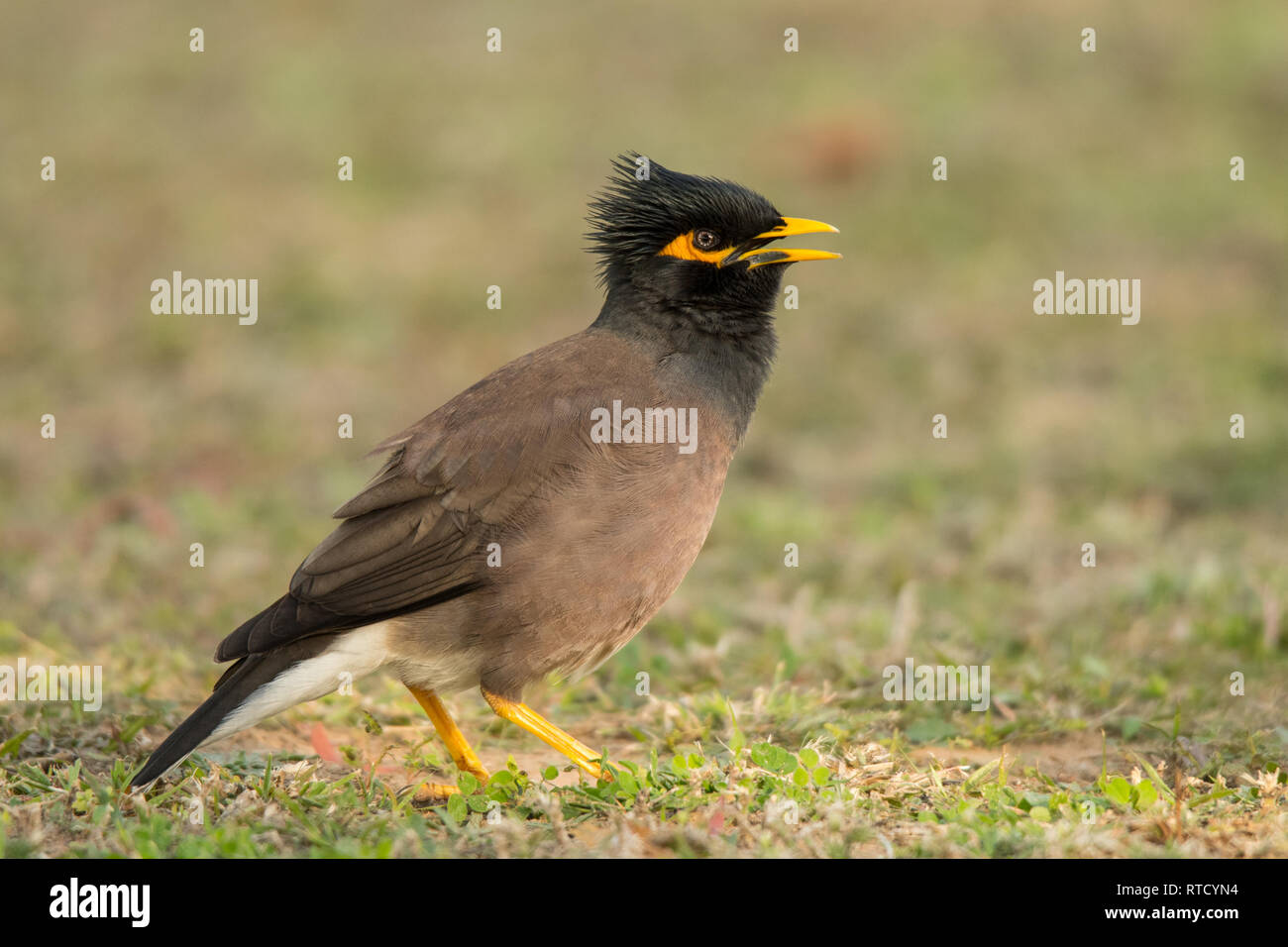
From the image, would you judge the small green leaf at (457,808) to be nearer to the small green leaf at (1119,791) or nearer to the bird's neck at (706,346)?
the bird's neck at (706,346)

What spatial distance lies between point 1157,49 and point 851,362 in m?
7.67

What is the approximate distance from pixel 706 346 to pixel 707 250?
1.40ft

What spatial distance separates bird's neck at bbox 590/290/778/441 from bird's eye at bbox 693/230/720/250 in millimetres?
275

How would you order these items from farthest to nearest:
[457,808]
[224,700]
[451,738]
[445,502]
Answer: [451,738]
[445,502]
[224,700]
[457,808]

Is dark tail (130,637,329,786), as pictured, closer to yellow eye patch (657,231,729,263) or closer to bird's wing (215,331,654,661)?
bird's wing (215,331,654,661)

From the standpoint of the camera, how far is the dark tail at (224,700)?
4859mm

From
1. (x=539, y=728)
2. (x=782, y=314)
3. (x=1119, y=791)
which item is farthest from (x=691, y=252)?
(x=782, y=314)

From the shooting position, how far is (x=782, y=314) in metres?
13.0

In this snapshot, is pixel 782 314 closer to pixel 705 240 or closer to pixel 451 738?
pixel 705 240

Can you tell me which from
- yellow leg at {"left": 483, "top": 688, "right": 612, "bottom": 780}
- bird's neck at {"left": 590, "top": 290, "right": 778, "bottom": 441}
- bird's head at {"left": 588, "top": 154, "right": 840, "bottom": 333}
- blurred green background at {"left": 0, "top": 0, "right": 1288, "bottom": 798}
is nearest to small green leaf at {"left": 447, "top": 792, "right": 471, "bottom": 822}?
yellow leg at {"left": 483, "top": 688, "right": 612, "bottom": 780}

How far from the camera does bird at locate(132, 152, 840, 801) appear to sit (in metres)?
5.23

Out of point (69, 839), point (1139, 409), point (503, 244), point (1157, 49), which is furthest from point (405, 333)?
point (1157, 49)

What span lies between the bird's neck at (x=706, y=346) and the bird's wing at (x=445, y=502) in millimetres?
217

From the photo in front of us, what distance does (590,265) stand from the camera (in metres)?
14.0
